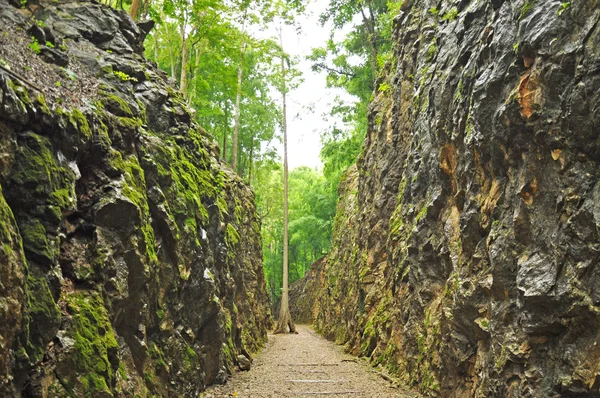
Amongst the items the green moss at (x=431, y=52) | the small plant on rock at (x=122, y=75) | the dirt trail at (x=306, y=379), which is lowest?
the dirt trail at (x=306, y=379)

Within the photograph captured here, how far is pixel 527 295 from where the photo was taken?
528 centimetres

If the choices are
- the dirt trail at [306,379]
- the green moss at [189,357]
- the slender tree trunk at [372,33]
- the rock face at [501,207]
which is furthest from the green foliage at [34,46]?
the slender tree trunk at [372,33]

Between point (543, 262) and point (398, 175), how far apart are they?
917cm

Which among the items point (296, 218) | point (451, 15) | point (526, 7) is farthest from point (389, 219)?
point (296, 218)

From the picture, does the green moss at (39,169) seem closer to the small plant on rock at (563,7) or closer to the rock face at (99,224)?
the rock face at (99,224)

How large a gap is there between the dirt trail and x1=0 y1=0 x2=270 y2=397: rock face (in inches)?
28.0

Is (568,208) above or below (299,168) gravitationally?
below

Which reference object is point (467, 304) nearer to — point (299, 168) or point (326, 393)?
point (326, 393)

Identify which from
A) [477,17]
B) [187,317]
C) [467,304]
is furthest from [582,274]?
[187,317]

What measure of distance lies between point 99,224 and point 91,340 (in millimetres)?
1515

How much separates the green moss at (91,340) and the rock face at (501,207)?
190 inches

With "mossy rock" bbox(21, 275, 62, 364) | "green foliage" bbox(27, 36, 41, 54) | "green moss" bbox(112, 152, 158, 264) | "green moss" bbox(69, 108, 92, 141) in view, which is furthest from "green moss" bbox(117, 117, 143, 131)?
"mossy rock" bbox(21, 275, 62, 364)

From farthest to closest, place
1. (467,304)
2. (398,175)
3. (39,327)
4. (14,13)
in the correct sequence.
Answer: (398,175) < (467,304) < (14,13) < (39,327)

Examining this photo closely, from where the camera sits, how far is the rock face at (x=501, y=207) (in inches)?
186
